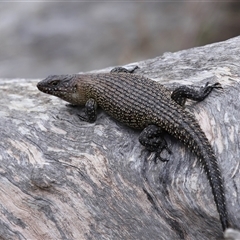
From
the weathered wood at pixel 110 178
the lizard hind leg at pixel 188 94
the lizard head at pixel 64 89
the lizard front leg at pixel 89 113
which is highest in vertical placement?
the lizard hind leg at pixel 188 94

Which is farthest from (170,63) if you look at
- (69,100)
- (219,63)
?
(69,100)

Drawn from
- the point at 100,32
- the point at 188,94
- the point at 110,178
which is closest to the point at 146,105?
the point at 188,94

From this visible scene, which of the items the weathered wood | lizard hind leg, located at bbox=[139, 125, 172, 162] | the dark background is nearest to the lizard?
lizard hind leg, located at bbox=[139, 125, 172, 162]

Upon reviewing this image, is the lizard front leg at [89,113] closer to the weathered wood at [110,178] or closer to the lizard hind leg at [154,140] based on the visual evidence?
the weathered wood at [110,178]

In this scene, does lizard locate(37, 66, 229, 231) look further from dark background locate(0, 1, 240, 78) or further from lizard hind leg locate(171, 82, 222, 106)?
dark background locate(0, 1, 240, 78)

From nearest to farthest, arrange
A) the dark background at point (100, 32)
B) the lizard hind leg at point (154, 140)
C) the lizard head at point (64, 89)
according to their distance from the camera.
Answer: the lizard hind leg at point (154, 140), the lizard head at point (64, 89), the dark background at point (100, 32)

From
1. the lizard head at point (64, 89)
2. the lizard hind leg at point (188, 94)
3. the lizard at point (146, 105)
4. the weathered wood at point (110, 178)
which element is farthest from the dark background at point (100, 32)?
the lizard hind leg at point (188, 94)

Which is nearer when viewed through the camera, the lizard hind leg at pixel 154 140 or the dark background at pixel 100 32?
the lizard hind leg at pixel 154 140

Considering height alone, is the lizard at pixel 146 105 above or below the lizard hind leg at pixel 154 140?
above

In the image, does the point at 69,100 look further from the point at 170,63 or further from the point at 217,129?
the point at 217,129
